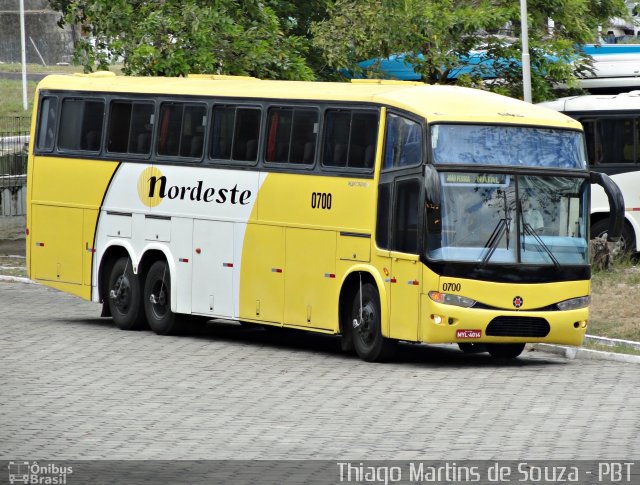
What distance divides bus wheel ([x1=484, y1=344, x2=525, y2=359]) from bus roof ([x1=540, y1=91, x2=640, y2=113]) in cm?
1159

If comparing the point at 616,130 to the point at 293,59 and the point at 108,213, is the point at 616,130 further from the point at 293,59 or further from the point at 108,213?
the point at 108,213

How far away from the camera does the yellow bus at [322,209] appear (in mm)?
18359

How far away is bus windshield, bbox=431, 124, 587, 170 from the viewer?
18484 mm

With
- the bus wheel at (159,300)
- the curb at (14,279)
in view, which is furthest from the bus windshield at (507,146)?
the curb at (14,279)

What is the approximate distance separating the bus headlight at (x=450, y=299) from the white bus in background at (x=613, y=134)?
38.8 ft

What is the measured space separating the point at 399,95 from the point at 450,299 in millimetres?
2598

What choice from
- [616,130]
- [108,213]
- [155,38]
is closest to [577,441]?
[108,213]

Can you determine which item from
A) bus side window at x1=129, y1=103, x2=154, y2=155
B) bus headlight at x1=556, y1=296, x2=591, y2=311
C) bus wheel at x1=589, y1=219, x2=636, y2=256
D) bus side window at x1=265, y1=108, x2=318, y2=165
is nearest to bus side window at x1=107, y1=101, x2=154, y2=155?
bus side window at x1=129, y1=103, x2=154, y2=155

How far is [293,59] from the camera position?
105ft

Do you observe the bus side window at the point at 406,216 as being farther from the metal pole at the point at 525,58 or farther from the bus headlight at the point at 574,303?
the metal pole at the point at 525,58

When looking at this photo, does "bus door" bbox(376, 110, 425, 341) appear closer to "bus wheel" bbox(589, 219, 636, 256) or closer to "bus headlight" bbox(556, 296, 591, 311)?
"bus headlight" bbox(556, 296, 591, 311)

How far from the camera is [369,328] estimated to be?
19.2 metres

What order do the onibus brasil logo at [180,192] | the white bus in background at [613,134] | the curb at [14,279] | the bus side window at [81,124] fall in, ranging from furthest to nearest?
the curb at [14,279] < the white bus in background at [613,134] < the bus side window at [81,124] < the onibus brasil logo at [180,192]

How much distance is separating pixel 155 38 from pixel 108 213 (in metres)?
9.25
